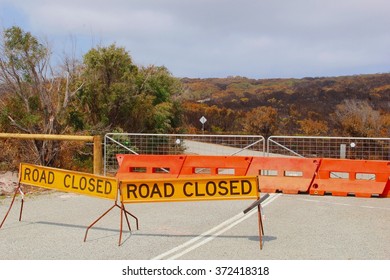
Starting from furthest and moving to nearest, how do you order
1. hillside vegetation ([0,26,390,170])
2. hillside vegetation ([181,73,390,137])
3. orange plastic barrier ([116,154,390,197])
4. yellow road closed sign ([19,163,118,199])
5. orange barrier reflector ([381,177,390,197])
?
hillside vegetation ([181,73,390,137]) → hillside vegetation ([0,26,390,170]) → orange plastic barrier ([116,154,390,197]) → orange barrier reflector ([381,177,390,197]) → yellow road closed sign ([19,163,118,199])

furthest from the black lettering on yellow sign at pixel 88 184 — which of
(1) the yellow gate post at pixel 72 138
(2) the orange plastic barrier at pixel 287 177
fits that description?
(2) the orange plastic barrier at pixel 287 177

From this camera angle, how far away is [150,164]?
46.0 ft

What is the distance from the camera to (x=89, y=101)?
18953 mm

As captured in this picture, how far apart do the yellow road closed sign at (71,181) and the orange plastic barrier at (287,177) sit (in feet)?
19.0

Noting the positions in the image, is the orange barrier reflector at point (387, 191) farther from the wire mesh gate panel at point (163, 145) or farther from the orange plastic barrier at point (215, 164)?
the wire mesh gate panel at point (163, 145)

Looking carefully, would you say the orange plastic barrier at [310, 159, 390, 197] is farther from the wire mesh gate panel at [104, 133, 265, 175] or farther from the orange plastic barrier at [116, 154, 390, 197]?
the wire mesh gate panel at [104, 133, 265, 175]

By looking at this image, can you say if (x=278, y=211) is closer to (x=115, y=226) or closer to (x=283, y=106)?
(x=115, y=226)

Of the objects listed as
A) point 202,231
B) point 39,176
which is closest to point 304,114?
point 202,231

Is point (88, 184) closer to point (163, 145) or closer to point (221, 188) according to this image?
point (221, 188)

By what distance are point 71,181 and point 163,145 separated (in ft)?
33.9

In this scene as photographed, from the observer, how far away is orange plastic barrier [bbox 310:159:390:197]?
40.1 ft

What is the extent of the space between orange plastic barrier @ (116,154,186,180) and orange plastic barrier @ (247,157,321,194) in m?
2.02

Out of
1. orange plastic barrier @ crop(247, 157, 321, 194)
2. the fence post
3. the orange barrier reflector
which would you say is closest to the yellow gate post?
the fence post

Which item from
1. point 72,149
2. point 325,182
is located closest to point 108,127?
point 72,149
